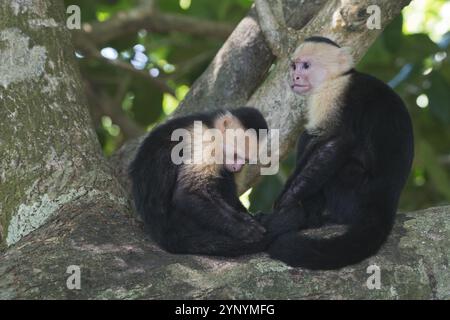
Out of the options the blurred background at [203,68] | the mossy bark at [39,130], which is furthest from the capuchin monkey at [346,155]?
the blurred background at [203,68]

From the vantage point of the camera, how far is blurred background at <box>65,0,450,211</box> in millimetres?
6629

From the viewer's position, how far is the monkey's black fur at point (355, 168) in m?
4.04

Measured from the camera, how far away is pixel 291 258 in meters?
3.47

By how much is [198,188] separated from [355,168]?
90 cm

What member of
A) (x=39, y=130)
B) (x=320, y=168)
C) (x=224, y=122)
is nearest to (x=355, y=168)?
(x=320, y=168)

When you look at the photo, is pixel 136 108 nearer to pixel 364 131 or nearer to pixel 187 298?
pixel 364 131

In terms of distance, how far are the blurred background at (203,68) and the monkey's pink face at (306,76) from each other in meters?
1.66

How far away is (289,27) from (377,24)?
32.2 inches

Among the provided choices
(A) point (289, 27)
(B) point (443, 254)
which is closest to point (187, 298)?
(B) point (443, 254)

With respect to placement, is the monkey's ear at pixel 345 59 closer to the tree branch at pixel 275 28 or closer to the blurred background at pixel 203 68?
the tree branch at pixel 275 28

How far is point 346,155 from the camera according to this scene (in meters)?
4.29

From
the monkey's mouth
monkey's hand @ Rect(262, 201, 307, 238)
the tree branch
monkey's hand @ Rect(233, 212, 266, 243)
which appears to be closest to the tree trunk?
the tree branch

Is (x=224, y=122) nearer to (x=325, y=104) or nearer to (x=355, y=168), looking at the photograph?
(x=325, y=104)

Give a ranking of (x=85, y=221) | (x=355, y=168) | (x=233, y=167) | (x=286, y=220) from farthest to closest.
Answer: (x=233, y=167)
(x=355, y=168)
(x=286, y=220)
(x=85, y=221)
